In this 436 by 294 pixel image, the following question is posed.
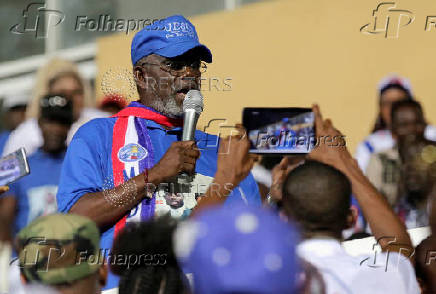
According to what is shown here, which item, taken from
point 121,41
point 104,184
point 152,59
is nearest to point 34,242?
point 104,184

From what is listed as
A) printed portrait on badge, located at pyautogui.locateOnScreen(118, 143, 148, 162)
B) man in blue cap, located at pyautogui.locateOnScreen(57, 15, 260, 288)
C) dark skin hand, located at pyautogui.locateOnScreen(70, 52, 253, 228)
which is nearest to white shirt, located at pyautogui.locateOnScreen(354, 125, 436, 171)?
man in blue cap, located at pyautogui.locateOnScreen(57, 15, 260, 288)

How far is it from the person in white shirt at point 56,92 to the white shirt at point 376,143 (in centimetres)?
220

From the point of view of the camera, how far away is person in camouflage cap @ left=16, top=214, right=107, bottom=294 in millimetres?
3125

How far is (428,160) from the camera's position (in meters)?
6.00

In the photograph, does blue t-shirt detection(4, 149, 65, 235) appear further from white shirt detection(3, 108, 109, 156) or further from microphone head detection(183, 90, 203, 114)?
microphone head detection(183, 90, 203, 114)

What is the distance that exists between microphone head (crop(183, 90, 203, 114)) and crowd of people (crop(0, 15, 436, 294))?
13 centimetres

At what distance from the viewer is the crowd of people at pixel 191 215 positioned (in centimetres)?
229

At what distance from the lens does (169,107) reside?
433 centimetres

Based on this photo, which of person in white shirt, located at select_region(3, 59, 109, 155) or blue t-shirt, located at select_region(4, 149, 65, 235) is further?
person in white shirt, located at select_region(3, 59, 109, 155)

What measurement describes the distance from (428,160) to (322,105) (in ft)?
5.72

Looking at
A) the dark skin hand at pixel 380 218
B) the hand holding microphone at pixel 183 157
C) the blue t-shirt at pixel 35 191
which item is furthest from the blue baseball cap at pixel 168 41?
the blue t-shirt at pixel 35 191

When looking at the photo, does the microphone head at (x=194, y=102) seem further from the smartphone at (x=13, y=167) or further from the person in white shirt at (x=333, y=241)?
the smartphone at (x=13, y=167)

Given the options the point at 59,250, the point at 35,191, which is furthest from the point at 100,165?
the point at 35,191

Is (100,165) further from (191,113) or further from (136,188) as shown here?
(191,113)
